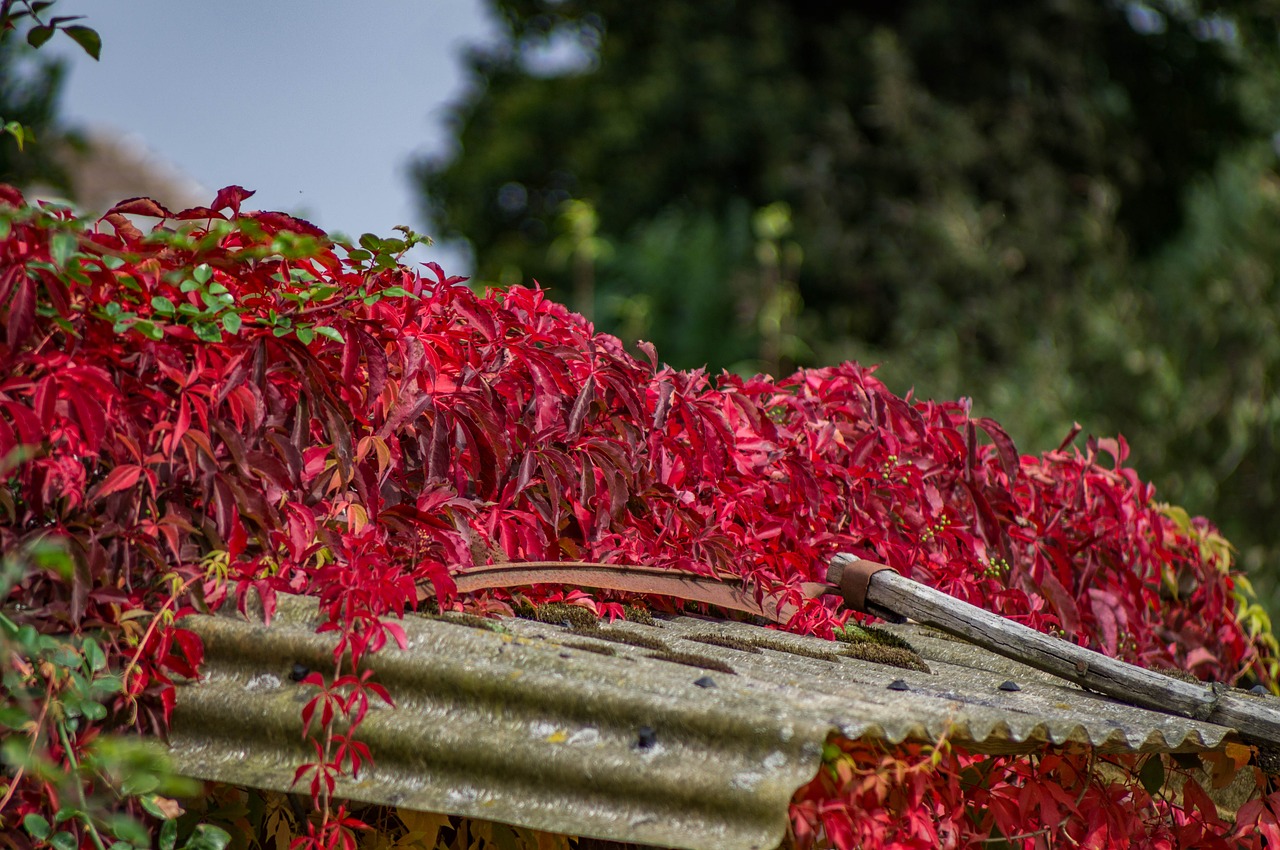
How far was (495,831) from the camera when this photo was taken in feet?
5.84

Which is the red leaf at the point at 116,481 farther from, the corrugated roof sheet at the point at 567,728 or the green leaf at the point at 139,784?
the green leaf at the point at 139,784

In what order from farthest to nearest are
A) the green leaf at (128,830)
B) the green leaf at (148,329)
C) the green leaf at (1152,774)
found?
the green leaf at (1152,774) → the green leaf at (148,329) → the green leaf at (128,830)

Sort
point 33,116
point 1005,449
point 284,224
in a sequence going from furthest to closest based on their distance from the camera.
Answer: point 33,116 < point 1005,449 < point 284,224

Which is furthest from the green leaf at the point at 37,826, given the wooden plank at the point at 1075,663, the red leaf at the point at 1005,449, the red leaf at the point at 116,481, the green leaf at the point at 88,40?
the red leaf at the point at 1005,449

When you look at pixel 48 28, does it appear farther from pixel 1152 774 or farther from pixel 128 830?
pixel 1152 774

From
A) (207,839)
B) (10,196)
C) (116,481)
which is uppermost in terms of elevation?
(10,196)

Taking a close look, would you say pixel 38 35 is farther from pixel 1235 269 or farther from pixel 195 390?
pixel 1235 269

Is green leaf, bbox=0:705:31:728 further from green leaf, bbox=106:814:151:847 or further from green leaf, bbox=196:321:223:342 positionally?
green leaf, bbox=196:321:223:342

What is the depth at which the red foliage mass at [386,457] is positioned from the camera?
153 centimetres

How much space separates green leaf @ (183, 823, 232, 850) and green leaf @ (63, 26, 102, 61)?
43.9 inches

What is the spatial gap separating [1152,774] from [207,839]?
1.48m

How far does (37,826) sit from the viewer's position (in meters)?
1.39

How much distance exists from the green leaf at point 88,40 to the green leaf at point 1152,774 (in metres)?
2.00

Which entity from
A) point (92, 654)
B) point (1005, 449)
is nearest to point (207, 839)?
point (92, 654)
